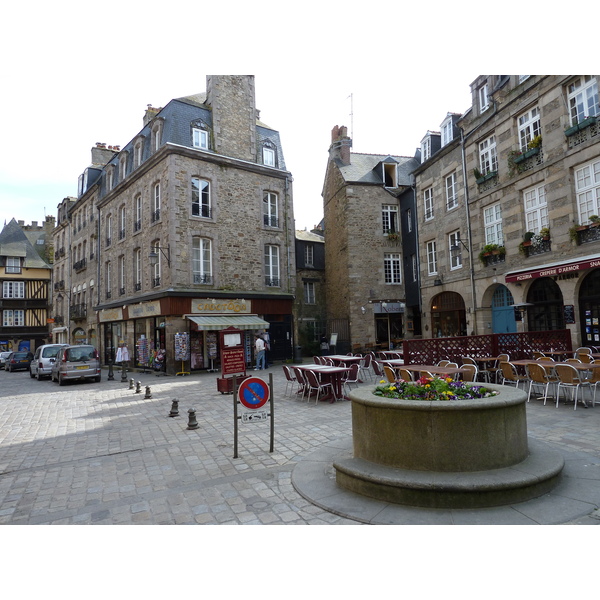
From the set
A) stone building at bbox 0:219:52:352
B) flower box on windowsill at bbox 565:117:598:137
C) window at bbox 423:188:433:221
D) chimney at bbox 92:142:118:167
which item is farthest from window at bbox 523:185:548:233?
stone building at bbox 0:219:52:352

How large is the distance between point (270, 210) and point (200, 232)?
14.3ft

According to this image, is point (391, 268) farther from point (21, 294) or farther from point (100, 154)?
point (21, 294)

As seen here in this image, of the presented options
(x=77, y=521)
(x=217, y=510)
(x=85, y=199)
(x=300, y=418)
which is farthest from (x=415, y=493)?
(x=85, y=199)

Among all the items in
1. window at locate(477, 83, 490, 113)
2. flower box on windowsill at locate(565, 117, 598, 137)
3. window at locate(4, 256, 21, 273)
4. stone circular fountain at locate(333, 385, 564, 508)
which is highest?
window at locate(477, 83, 490, 113)

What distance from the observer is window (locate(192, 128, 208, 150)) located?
19016 mm

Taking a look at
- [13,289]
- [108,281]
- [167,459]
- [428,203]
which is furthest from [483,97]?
[13,289]

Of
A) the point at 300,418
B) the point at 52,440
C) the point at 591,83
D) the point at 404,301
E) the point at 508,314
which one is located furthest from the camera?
the point at 404,301

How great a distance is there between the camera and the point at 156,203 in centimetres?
1916

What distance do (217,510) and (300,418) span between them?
411 centimetres

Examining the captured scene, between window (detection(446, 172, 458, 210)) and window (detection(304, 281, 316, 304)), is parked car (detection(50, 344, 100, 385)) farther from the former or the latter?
window (detection(446, 172, 458, 210))

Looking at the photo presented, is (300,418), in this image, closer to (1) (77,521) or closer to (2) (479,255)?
(1) (77,521)

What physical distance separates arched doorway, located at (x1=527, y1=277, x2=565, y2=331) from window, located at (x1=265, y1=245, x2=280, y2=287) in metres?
11.3

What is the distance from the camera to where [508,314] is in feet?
50.9

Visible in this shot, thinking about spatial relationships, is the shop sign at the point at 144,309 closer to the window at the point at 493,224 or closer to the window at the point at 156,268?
the window at the point at 156,268
